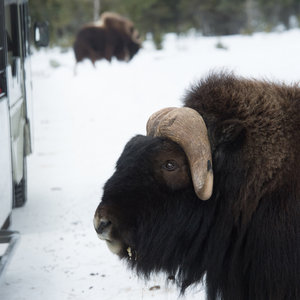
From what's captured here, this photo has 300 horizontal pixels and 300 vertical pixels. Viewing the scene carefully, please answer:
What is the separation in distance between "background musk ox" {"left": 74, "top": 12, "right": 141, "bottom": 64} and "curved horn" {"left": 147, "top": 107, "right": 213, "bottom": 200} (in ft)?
45.5

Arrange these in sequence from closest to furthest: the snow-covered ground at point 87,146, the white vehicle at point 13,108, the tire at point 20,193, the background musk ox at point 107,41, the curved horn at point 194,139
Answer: the curved horn at point 194,139
the white vehicle at point 13,108
the snow-covered ground at point 87,146
the tire at point 20,193
the background musk ox at point 107,41

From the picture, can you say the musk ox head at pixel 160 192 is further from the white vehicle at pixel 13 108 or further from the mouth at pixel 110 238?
the white vehicle at pixel 13 108

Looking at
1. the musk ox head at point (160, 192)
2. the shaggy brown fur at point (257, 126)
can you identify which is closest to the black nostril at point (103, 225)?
the musk ox head at point (160, 192)

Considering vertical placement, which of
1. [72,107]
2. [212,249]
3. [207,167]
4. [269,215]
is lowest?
[72,107]

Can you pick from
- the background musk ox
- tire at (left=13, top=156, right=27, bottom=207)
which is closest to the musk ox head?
tire at (left=13, top=156, right=27, bottom=207)

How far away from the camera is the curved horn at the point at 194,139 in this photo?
2314mm

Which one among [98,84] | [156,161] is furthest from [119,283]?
[98,84]

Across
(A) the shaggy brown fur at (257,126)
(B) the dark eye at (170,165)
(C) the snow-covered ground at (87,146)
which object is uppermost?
(A) the shaggy brown fur at (257,126)

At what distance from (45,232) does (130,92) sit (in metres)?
7.74

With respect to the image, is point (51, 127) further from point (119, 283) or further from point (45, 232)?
point (119, 283)

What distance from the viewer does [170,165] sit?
240 centimetres

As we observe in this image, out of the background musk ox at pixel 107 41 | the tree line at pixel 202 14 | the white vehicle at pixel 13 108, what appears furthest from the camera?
the tree line at pixel 202 14

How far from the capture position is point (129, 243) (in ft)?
7.90

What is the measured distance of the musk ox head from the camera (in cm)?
233
